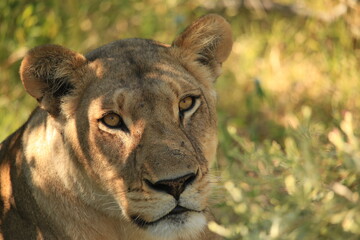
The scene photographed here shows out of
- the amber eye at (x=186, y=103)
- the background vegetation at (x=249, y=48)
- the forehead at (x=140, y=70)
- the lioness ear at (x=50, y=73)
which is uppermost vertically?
the lioness ear at (x=50, y=73)

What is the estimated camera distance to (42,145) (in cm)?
343

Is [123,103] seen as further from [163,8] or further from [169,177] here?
[163,8]

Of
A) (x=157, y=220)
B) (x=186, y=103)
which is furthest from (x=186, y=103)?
(x=157, y=220)

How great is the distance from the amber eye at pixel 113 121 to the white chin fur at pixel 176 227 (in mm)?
470

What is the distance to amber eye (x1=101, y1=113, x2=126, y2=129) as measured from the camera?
3.19 meters

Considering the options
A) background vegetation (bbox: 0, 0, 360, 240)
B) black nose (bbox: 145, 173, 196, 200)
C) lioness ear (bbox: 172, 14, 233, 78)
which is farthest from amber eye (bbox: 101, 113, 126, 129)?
background vegetation (bbox: 0, 0, 360, 240)

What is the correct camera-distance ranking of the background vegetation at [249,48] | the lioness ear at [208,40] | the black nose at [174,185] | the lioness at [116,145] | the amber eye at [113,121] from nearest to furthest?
1. the black nose at [174,185]
2. the lioness at [116,145]
3. the amber eye at [113,121]
4. the lioness ear at [208,40]
5. the background vegetation at [249,48]

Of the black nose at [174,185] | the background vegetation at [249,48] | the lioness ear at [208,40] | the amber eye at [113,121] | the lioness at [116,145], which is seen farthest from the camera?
the background vegetation at [249,48]

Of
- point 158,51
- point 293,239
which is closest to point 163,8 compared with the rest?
point 158,51

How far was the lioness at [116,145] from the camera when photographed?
9.72ft

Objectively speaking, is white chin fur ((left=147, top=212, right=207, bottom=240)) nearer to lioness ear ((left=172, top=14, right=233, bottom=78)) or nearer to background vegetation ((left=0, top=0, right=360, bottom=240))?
lioness ear ((left=172, top=14, right=233, bottom=78))

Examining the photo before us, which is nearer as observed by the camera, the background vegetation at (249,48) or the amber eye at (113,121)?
the amber eye at (113,121)

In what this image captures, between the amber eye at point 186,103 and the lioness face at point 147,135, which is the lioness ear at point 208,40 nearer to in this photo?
the lioness face at point 147,135

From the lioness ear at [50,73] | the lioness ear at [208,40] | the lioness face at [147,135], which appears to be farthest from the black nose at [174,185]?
the lioness ear at [208,40]
